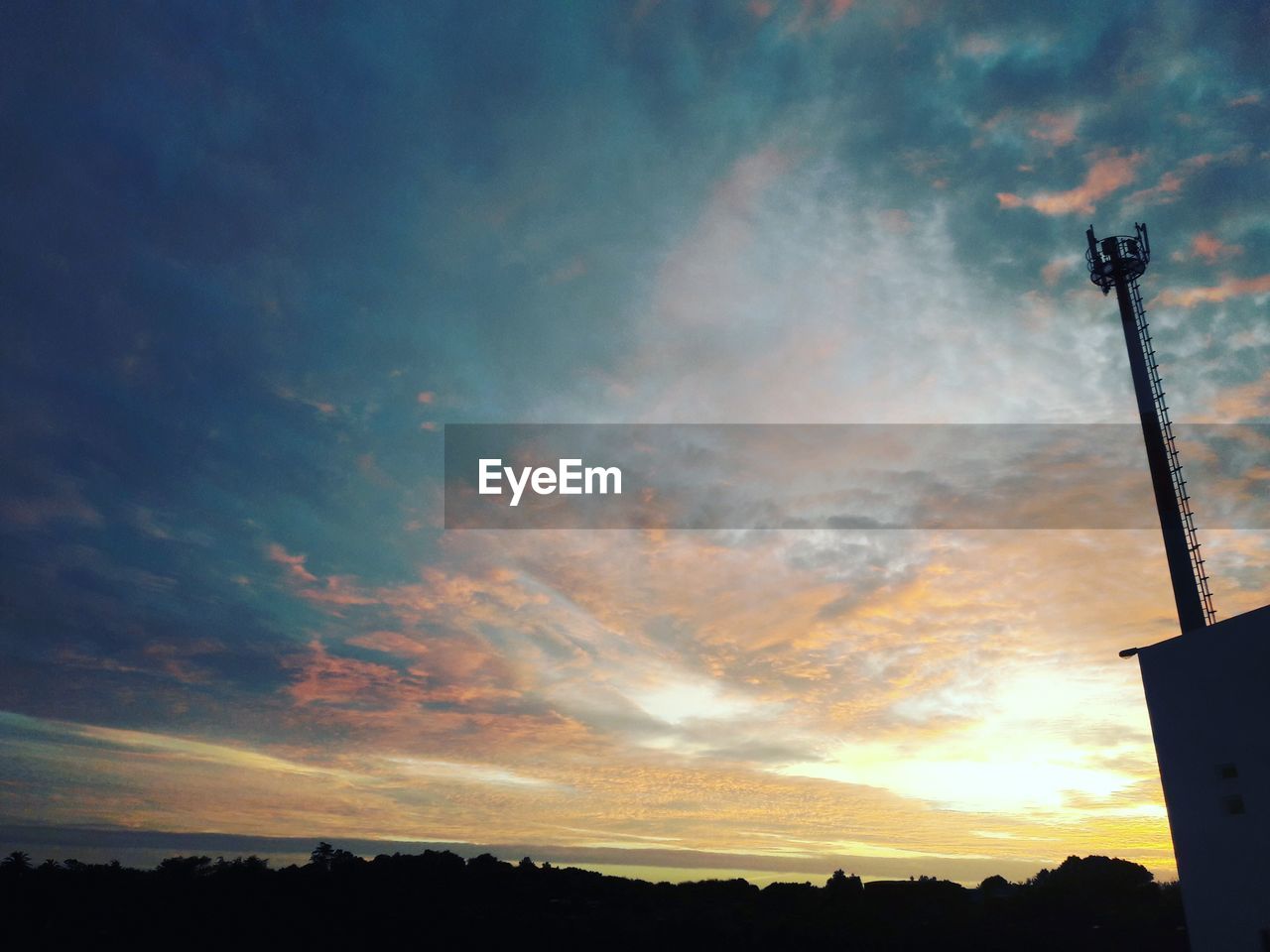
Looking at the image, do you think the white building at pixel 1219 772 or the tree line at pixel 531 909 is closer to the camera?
the white building at pixel 1219 772

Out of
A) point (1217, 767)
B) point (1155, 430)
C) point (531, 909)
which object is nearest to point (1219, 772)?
point (1217, 767)

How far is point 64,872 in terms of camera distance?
90938 mm

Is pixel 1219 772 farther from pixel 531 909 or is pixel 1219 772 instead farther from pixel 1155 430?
pixel 531 909

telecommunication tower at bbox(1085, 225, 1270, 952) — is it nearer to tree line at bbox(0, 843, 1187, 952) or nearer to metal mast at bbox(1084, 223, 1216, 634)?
metal mast at bbox(1084, 223, 1216, 634)

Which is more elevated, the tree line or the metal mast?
the metal mast

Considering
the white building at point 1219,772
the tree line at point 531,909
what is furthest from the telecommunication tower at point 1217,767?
the tree line at point 531,909

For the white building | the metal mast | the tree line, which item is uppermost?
the metal mast

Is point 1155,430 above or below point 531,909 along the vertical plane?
above

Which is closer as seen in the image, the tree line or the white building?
the white building

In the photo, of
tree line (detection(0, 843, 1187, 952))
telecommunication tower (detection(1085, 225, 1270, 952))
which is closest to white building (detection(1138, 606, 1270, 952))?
telecommunication tower (detection(1085, 225, 1270, 952))

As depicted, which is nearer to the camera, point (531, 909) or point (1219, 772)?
point (1219, 772)

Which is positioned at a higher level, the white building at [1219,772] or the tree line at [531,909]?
the white building at [1219,772]

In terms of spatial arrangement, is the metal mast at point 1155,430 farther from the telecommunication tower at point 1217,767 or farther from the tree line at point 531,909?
the tree line at point 531,909

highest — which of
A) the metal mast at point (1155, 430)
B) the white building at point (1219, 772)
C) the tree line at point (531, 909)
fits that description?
the metal mast at point (1155, 430)
